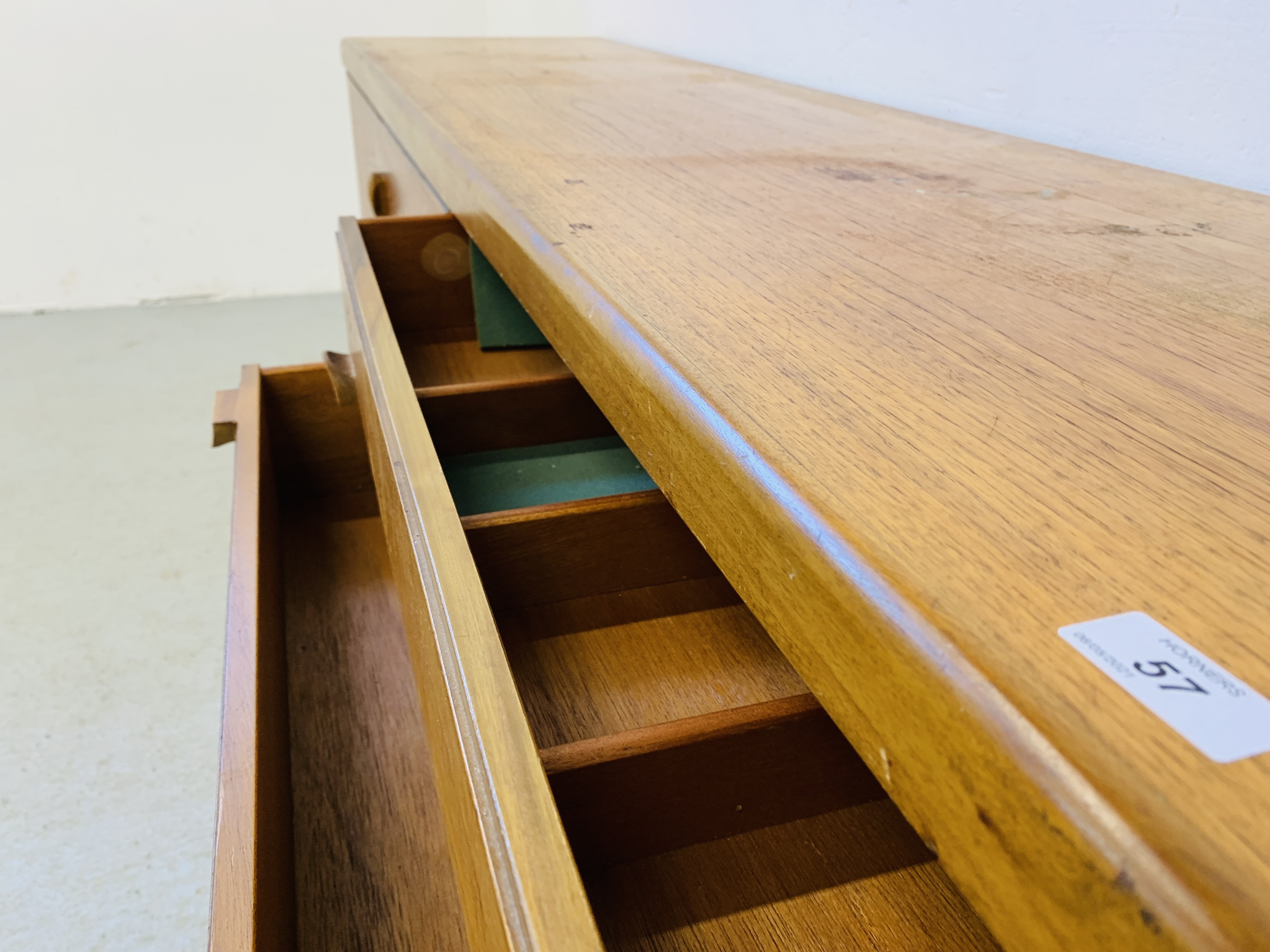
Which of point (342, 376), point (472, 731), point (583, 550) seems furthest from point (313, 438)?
point (472, 731)

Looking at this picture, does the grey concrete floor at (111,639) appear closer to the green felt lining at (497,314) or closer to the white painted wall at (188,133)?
the white painted wall at (188,133)

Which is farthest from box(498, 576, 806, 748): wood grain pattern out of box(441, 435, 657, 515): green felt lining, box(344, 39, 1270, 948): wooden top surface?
box(344, 39, 1270, 948): wooden top surface

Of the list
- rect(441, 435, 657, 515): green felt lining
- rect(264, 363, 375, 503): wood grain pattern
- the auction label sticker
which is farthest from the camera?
rect(264, 363, 375, 503): wood grain pattern

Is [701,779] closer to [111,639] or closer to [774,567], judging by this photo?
[774,567]

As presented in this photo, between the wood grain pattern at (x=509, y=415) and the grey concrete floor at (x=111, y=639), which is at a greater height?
the wood grain pattern at (x=509, y=415)

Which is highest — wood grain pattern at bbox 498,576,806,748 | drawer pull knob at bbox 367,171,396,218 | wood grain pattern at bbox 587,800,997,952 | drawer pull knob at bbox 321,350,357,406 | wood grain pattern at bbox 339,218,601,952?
drawer pull knob at bbox 367,171,396,218

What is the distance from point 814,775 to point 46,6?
307cm

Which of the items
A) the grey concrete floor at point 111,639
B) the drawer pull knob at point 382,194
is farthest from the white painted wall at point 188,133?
the drawer pull knob at point 382,194

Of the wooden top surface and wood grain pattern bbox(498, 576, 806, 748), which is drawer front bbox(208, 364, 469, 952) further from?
the wooden top surface

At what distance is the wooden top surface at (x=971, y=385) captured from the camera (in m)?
0.20

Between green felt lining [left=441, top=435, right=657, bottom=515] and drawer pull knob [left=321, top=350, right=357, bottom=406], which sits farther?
drawer pull knob [left=321, top=350, right=357, bottom=406]

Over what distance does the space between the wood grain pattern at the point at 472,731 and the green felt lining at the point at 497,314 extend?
1.27ft

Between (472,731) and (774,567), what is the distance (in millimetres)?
143

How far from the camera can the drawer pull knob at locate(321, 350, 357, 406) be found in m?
0.95
